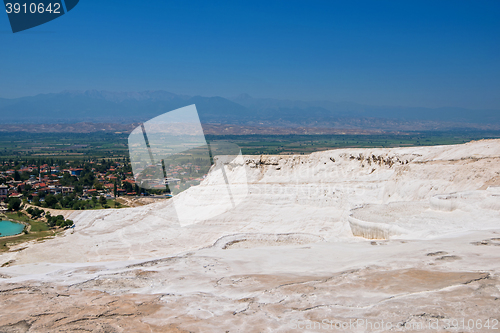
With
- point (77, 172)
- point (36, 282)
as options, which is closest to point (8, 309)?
point (36, 282)

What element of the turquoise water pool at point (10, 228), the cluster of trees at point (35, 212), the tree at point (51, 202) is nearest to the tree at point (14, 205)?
the tree at point (51, 202)

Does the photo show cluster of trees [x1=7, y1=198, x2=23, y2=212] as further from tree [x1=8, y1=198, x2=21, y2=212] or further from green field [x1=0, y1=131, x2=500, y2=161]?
green field [x1=0, y1=131, x2=500, y2=161]

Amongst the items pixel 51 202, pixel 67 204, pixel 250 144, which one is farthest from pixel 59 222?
pixel 250 144

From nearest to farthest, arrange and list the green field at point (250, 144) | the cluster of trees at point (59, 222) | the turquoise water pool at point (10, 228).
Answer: the cluster of trees at point (59, 222)
the turquoise water pool at point (10, 228)
the green field at point (250, 144)

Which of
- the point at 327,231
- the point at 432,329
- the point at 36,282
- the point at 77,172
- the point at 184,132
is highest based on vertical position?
the point at 184,132

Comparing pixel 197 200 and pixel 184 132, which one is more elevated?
pixel 184 132

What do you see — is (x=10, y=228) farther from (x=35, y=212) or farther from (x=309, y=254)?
(x=309, y=254)

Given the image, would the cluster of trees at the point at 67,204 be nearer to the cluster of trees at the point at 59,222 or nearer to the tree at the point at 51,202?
the tree at the point at 51,202

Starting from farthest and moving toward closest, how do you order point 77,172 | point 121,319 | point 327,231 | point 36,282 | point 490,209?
point 77,172, point 327,231, point 490,209, point 36,282, point 121,319

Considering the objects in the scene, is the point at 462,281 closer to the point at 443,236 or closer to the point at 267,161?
the point at 443,236
